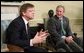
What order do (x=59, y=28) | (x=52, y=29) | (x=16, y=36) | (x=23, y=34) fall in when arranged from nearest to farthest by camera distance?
(x=16, y=36) < (x=23, y=34) < (x=52, y=29) < (x=59, y=28)

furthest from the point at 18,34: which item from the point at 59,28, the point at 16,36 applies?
the point at 59,28

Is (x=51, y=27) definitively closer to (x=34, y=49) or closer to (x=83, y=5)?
(x=34, y=49)

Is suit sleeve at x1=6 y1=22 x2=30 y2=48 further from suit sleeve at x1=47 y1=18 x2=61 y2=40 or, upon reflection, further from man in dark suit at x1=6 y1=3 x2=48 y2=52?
suit sleeve at x1=47 y1=18 x2=61 y2=40

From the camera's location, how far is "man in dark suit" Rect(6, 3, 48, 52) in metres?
2.67

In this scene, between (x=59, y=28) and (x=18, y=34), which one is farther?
(x=59, y=28)

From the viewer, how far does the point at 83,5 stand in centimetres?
473

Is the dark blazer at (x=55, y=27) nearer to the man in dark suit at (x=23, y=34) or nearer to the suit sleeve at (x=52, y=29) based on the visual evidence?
the suit sleeve at (x=52, y=29)

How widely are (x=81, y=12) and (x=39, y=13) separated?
1.01m

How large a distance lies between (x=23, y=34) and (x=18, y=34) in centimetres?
13

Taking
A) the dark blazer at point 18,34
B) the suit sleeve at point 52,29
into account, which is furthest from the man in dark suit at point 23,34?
the suit sleeve at point 52,29

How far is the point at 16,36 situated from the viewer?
8.77 ft

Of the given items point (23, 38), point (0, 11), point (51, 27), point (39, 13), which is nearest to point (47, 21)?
point (51, 27)

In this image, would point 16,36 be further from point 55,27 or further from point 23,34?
point 55,27

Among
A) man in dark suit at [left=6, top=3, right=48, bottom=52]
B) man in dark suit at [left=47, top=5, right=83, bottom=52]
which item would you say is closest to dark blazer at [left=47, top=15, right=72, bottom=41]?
man in dark suit at [left=47, top=5, right=83, bottom=52]
